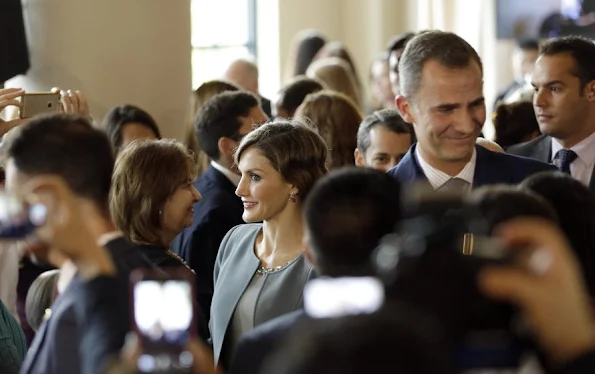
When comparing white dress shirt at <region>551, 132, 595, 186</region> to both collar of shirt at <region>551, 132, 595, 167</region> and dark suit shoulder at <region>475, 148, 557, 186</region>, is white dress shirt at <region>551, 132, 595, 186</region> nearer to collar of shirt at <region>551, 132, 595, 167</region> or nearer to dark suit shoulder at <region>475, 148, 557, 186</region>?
collar of shirt at <region>551, 132, 595, 167</region>

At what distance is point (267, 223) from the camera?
377cm

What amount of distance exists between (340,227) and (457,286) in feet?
1.34

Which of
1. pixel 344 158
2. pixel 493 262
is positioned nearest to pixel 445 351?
Result: pixel 493 262

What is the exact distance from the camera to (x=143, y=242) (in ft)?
12.1

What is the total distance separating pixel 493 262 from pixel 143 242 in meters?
2.09

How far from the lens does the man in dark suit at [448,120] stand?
350cm

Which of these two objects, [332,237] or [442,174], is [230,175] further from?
[332,237]

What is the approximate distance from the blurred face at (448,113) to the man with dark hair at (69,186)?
4.16 ft

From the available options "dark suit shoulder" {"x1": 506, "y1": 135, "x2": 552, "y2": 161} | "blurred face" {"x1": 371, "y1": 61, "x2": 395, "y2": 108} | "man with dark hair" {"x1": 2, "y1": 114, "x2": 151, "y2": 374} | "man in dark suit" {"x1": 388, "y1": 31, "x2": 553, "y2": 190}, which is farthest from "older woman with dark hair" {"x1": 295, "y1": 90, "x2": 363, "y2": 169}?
"man with dark hair" {"x1": 2, "y1": 114, "x2": 151, "y2": 374}

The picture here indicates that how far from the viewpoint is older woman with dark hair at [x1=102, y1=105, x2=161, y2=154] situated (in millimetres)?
5660

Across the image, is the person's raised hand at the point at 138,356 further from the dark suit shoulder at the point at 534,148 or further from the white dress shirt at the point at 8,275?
the dark suit shoulder at the point at 534,148

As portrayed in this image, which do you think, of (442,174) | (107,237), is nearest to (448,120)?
(442,174)

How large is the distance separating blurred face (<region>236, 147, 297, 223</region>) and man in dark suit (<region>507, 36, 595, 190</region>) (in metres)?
1.58


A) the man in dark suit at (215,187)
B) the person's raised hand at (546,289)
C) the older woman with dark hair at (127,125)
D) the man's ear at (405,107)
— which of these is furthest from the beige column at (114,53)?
the person's raised hand at (546,289)
